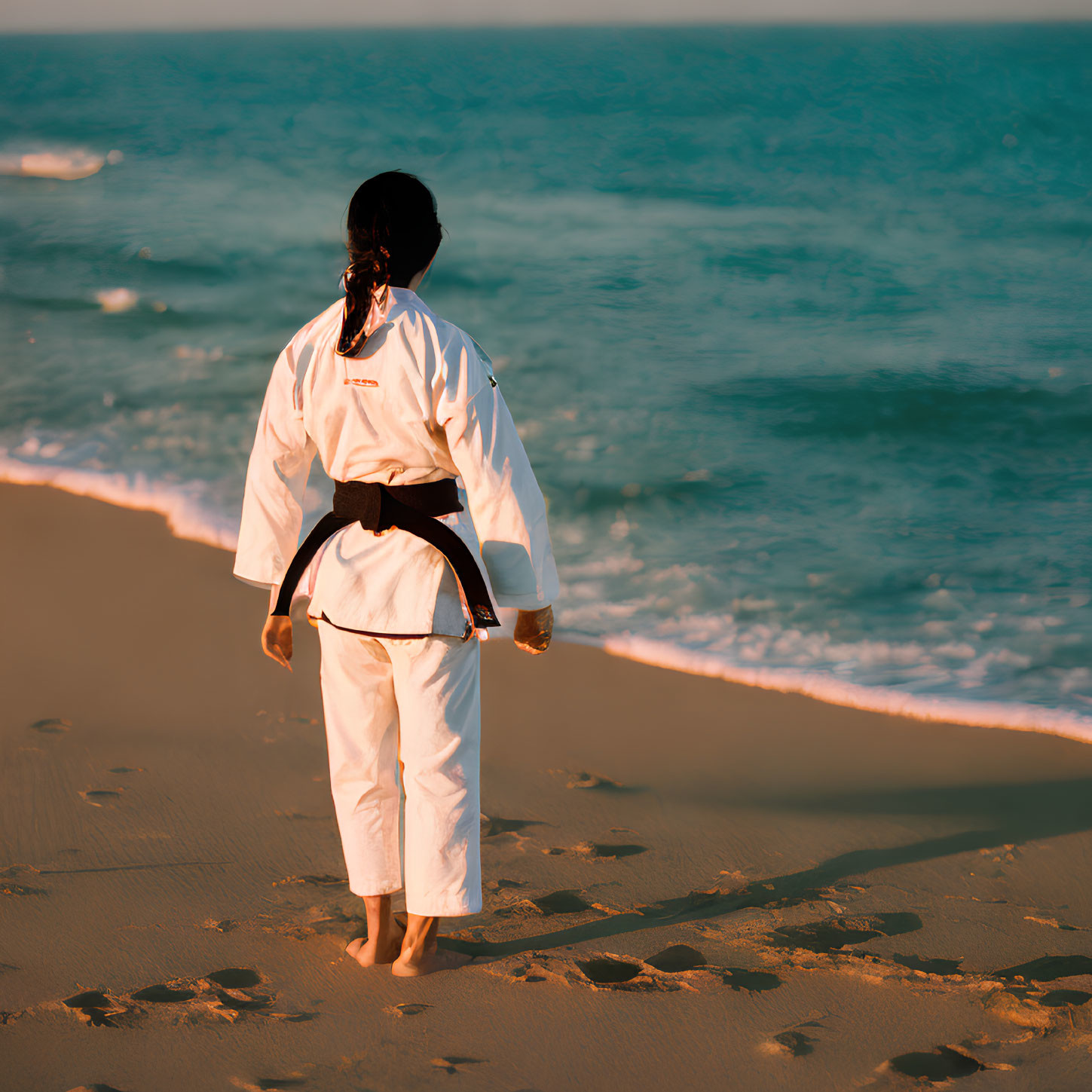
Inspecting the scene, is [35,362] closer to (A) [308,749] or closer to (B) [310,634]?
(B) [310,634]

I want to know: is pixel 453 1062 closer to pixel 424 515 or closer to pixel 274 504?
pixel 424 515

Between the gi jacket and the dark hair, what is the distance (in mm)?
38

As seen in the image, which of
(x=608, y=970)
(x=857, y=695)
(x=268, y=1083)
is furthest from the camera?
(x=857, y=695)

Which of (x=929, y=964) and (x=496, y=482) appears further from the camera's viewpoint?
(x=929, y=964)

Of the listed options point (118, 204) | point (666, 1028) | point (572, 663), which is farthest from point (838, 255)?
point (666, 1028)

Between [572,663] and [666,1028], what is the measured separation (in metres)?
1.91

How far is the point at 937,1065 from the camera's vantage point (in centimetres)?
183

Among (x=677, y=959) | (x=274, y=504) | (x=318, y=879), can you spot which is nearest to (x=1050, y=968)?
(x=677, y=959)

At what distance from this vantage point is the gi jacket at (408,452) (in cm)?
190

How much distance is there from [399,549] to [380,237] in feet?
1.91

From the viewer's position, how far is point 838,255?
13734 mm

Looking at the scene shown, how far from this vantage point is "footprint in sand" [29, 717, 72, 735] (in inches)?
121

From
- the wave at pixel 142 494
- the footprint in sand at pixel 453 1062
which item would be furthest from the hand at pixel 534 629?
the wave at pixel 142 494

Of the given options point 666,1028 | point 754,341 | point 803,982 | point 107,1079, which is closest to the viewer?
point 107,1079
